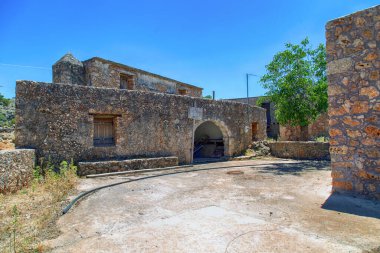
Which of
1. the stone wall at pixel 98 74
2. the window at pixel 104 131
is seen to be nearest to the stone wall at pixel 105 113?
the window at pixel 104 131

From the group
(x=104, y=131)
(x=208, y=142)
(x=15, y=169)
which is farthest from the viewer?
(x=208, y=142)

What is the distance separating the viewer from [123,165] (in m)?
8.55

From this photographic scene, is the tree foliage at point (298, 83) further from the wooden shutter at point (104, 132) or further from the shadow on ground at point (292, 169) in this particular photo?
the wooden shutter at point (104, 132)

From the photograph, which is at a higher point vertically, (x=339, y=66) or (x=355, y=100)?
(x=339, y=66)

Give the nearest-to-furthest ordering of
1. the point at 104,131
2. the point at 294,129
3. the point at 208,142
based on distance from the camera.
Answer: the point at 104,131 → the point at 208,142 → the point at 294,129

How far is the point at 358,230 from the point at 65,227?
3708 millimetres

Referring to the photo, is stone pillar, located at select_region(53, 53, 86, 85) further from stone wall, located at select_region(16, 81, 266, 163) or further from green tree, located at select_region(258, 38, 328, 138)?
green tree, located at select_region(258, 38, 328, 138)

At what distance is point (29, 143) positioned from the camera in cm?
740

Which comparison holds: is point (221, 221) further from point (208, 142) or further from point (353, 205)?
point (208, 142)

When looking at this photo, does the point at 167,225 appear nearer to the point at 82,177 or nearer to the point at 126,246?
the point at 126,246

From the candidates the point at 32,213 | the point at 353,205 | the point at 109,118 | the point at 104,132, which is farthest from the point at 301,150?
the point at 32,213

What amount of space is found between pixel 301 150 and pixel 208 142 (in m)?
4.80

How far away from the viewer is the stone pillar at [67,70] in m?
12.0

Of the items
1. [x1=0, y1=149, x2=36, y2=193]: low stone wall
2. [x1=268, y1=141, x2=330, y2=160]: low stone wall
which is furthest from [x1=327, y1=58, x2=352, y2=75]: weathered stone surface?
[x1=268, y1=141, x2=330, y2=160]: low stone wall
